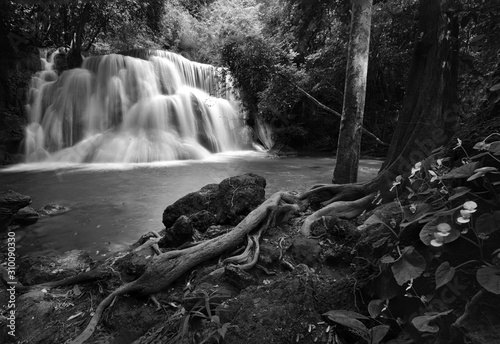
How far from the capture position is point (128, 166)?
36.2ft

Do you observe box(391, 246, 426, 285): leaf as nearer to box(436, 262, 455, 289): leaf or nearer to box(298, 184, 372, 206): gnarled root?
box(436, 262, 455, 289): leaf

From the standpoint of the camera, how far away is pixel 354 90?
15.3 ft

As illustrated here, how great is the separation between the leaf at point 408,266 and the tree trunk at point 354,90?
12.3ft

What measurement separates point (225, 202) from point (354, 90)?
2702mm

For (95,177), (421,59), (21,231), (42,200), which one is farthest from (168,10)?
(421,59)

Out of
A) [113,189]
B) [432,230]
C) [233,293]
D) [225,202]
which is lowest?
[113,189]

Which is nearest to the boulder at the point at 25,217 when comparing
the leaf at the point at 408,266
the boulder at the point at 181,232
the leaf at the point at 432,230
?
the boulder at the point at 181,232

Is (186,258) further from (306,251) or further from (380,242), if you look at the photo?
(380,242)

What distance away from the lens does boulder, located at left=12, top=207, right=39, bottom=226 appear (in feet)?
16.9

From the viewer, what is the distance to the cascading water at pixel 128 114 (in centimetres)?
1238

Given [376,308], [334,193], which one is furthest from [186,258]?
[334,193]

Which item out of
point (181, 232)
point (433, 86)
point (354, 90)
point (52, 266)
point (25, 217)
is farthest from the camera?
point (25, 217)

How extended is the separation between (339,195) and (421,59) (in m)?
1.82

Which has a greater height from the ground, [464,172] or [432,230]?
[464,172]
